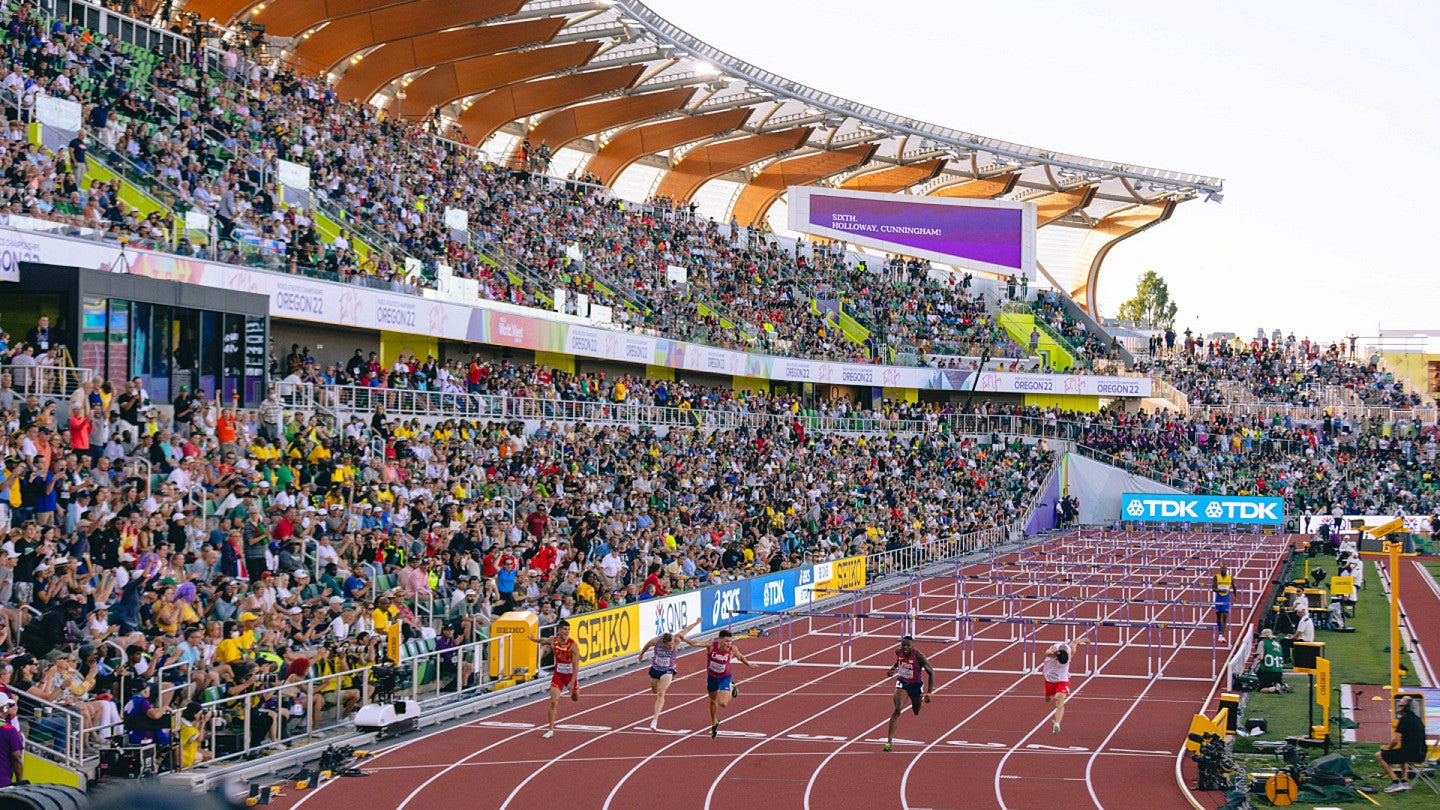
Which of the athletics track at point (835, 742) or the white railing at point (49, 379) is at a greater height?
the white railing at point (49, 379)

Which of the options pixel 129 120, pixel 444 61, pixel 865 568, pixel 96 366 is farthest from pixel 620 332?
pixel 96 366

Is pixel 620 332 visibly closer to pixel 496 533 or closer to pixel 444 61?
pixel 444 61

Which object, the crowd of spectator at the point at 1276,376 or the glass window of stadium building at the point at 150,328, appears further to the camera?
the crowd of spectator at the point at 1276,376

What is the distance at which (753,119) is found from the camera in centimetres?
6156

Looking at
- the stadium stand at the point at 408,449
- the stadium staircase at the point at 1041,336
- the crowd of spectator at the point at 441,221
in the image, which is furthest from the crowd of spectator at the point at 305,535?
the stadium staircase at the point at 1041,336

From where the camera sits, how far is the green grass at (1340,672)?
19453mm

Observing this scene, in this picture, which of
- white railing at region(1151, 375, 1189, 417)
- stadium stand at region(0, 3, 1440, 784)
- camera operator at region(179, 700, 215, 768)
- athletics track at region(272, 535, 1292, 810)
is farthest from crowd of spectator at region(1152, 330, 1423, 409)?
camera operator at region(179, 700, 215, 768)

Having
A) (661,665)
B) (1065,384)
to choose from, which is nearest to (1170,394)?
(1065,384)

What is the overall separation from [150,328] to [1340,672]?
20.0 m

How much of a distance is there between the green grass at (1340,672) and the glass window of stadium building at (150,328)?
1658cm

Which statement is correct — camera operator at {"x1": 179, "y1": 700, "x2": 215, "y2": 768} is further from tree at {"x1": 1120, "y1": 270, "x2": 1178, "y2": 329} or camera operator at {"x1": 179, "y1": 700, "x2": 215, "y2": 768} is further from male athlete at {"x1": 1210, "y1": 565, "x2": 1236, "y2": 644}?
tree at {"x1": 1120, "y1": 270, "x2": 1178, "y2": 329}

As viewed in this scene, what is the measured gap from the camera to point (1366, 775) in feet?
52.9

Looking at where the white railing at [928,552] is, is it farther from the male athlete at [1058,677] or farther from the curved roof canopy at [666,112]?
the curved roof canopy at [666,112]

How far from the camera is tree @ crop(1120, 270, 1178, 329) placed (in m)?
132
